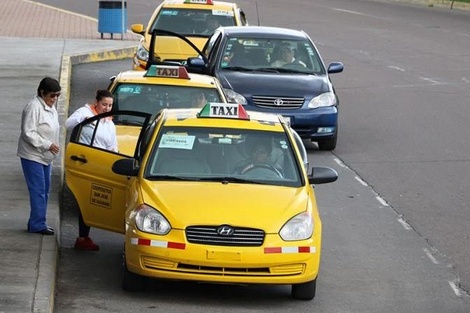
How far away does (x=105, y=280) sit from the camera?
1180cm

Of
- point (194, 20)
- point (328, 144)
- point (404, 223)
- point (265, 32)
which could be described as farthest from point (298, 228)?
point (194, 20)

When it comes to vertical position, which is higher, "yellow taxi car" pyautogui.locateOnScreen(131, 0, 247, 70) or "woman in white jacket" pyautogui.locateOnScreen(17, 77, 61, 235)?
"woman in white jacket" pyautogui.locateOnScreen(17, 77, 61, 235)

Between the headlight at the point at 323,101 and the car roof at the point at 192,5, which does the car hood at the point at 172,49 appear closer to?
the car roof at the point at 192,5

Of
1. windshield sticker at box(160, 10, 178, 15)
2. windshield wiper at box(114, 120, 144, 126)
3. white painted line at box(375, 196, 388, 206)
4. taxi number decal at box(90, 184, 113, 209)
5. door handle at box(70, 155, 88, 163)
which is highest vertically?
door handle at box(70, 155, 88, 163)

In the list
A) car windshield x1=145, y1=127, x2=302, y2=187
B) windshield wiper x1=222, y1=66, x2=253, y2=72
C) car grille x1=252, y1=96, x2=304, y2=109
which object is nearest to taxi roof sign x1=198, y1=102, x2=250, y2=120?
car windshield x1=145, y1=127, x2=302, y2=187

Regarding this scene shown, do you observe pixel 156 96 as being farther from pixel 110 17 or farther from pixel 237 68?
pixel 110 17

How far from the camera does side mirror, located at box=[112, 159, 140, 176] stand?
38.3 ft

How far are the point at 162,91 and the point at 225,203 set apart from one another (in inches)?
201

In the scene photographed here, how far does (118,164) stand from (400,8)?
3719 centimetres

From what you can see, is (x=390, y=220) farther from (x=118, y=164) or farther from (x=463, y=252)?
(x=118, y=164)

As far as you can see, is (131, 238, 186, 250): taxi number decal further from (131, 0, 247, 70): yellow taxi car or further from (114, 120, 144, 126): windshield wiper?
(131, 0, 247, 70): yellow taxi car

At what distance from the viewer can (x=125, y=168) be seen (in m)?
11.7

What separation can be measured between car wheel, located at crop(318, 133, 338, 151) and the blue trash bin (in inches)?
534

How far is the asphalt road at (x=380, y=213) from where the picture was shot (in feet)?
37.2
